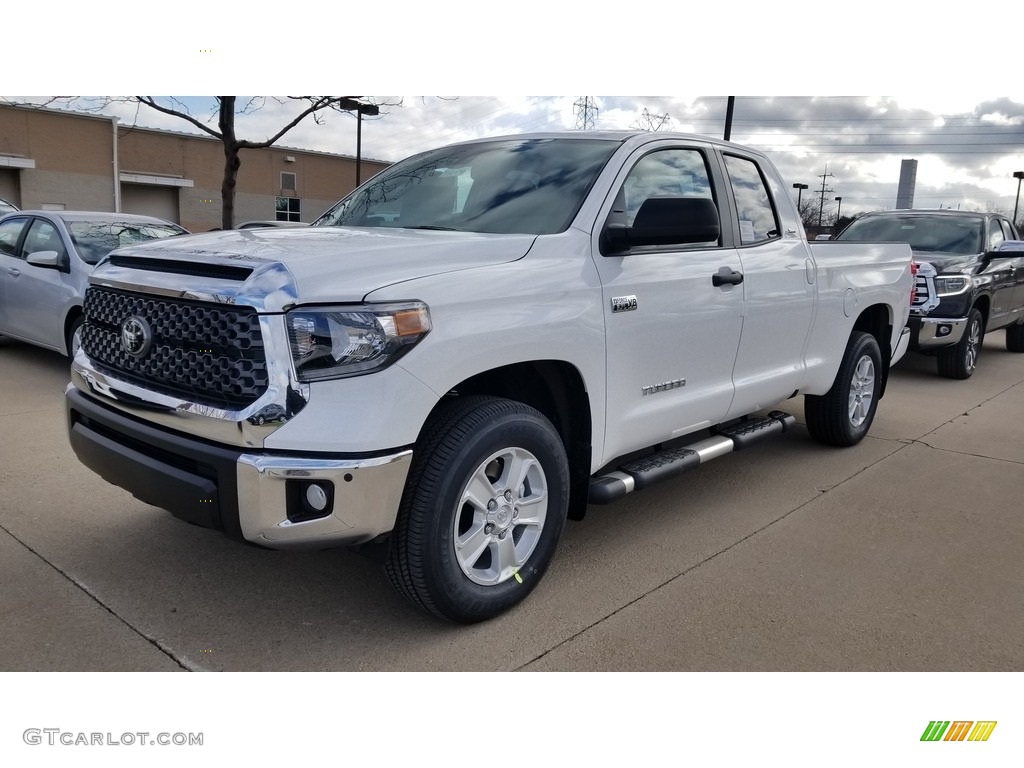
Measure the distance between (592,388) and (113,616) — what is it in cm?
210

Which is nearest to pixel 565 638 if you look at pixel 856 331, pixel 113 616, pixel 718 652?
pixel 718 652

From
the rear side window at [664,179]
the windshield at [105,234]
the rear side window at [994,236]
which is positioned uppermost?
the rear side window at [664,179]

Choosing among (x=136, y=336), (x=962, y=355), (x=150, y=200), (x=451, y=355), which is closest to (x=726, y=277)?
(x=451, y=355)

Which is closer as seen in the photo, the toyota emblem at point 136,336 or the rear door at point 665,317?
the toyota emblem at point 136,336

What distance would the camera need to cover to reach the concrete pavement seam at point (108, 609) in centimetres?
290

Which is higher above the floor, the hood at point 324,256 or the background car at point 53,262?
the hood at point 324,256

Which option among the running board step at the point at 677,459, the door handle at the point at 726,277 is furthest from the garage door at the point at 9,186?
the door handle at the point at 726,277

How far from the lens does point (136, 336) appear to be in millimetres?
3059

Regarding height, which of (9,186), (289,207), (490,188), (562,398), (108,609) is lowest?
(108,609)

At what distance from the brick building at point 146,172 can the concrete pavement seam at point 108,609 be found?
85.9 feet

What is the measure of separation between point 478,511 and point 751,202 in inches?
107

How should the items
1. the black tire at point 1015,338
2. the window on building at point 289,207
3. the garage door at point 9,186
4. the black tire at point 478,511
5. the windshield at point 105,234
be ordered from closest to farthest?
the black tire at point 478,511, the windshield at point 105,234, the black tire at point 1015,338, the garage door at point 9,186, the window on building at point 289,207

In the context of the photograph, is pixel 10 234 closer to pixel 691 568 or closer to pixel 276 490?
pixel 276 490

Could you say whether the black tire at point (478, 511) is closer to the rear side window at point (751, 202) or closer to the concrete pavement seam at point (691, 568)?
the concrete pavement seam at point (691, 568)
